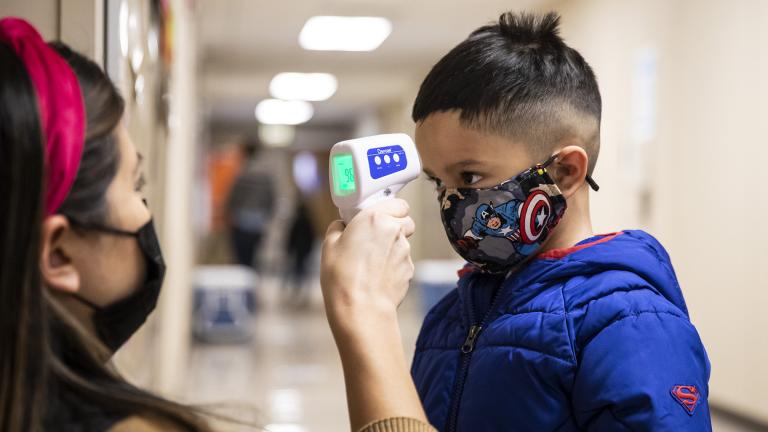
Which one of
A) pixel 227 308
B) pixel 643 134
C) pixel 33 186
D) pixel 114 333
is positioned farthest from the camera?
pixel 227 308

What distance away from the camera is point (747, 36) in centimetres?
392

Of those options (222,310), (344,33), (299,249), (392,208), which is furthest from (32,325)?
(299,249)

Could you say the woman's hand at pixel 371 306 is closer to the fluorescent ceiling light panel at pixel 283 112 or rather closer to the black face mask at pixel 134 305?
the black face mask at pixel 134 305

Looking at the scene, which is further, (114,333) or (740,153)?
(740,153)

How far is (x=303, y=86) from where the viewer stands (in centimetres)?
1109

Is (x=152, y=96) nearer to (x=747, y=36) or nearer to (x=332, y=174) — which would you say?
(x=332, y=174)

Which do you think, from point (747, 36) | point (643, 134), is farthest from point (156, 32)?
point (643, 134)

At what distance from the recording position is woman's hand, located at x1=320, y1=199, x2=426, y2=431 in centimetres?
87

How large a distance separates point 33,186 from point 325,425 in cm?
341

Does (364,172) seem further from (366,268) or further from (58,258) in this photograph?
(58,258)

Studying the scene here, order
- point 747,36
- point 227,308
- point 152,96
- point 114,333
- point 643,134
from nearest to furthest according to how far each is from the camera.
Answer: point 114,333
point 152,96
point 747,36
point 643,134
point 227,308

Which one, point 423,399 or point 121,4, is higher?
point 121,4

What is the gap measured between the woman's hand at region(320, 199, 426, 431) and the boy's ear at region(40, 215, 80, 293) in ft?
0.90

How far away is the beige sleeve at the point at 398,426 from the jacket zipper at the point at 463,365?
26 centimetres
